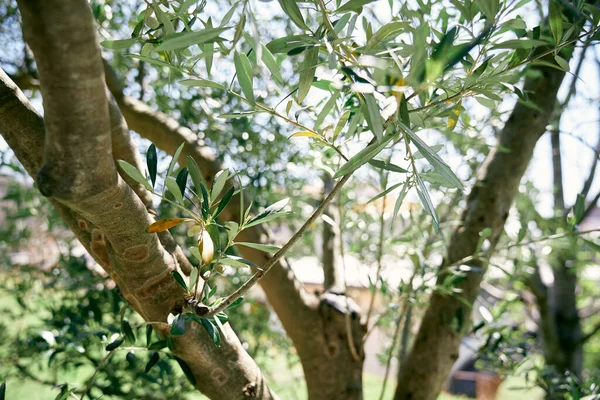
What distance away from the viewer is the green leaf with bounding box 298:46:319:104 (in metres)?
0.64

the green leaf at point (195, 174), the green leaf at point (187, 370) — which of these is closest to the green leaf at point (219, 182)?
the green leaf at point (195, 174)

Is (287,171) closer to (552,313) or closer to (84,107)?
(84,107)

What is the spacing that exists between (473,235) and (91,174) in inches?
40.3

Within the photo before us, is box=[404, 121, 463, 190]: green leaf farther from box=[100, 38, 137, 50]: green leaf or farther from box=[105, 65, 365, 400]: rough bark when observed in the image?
box=[105, 65, 365, 400]: rough bark

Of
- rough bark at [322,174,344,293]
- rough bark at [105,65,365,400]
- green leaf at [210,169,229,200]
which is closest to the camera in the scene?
green leaf at [210,169,229,200]

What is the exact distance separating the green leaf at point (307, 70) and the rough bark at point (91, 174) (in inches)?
9.2

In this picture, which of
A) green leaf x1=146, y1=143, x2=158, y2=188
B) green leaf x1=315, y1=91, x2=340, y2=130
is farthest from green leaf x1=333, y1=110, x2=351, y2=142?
green leaf x1=146, y1=143, x2=158, y2=188

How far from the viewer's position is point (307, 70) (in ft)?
2.19

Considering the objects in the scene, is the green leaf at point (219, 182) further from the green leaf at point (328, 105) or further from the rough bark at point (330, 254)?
the rough bark at point (330, 254)

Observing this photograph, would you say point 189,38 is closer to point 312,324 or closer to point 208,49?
point 208,49

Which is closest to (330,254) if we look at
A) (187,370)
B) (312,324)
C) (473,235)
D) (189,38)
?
(312,324)

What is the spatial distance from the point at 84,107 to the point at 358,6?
0.30m

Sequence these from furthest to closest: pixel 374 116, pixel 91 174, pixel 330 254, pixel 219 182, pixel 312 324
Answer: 1. pixel 330 254
2. pixel 312 324
3. pixel 219 182
4. pixel 91 174
5. pixel 374 116

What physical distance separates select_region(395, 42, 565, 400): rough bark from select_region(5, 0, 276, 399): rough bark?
51cm
